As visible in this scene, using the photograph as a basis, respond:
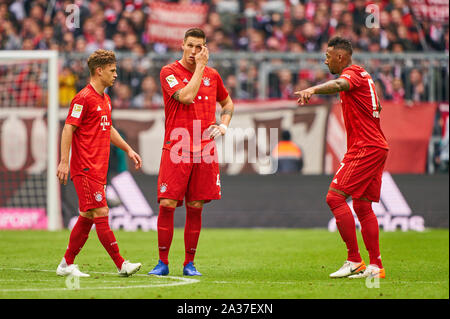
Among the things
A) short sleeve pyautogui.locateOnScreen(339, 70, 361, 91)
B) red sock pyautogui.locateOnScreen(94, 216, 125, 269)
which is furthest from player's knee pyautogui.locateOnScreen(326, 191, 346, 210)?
red sock pyautogui.locateOnScreen(94, 216, 125, 269)

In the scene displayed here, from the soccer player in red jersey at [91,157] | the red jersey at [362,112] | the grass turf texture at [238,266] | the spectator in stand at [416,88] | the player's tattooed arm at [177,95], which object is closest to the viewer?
the grass turf texture at [238,266]

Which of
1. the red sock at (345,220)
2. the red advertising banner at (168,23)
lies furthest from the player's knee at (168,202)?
the red advertising banner at (168,23)

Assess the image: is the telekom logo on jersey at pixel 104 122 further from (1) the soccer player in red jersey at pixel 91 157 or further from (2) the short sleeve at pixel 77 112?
(2) the short sleeve at pixel 77 112

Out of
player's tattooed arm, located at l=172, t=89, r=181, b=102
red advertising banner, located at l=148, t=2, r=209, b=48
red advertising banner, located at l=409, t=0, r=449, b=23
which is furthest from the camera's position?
red advertising banner, located at l=148, t=2, r=209, b=48

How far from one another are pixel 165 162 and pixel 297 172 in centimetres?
744

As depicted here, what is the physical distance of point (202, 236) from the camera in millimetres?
13766

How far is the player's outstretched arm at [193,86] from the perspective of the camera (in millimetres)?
8055

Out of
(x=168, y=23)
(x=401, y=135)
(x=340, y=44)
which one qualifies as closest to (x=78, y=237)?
(x=340, y=44)

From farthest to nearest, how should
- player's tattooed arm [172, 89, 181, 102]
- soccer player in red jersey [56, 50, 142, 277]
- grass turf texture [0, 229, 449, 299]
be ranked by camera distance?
player's tattooed arm [172, 89, 181, 102], soccer player in red jersey [56, 50, 142, 277], grass turf texture [0, 229, 449, 299]

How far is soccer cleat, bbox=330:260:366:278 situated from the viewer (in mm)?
8180

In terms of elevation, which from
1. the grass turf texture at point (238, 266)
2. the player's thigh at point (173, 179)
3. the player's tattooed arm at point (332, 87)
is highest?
the player's tattooed arm at point (332, 87)

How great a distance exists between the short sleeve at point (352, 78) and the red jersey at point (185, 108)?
1.37 meters

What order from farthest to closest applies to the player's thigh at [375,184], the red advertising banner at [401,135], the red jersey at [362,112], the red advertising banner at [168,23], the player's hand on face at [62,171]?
the red advertising banner at [168,23] < the red advertising banner at [401,135] < the player's thigh at [375,184] < the red jersey at [362,112] < the player's hand on face at [62,171]

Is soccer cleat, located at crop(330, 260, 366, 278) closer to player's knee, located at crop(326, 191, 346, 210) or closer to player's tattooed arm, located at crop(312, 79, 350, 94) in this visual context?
player's knee, located at crop(326, 191, 346, 210)
